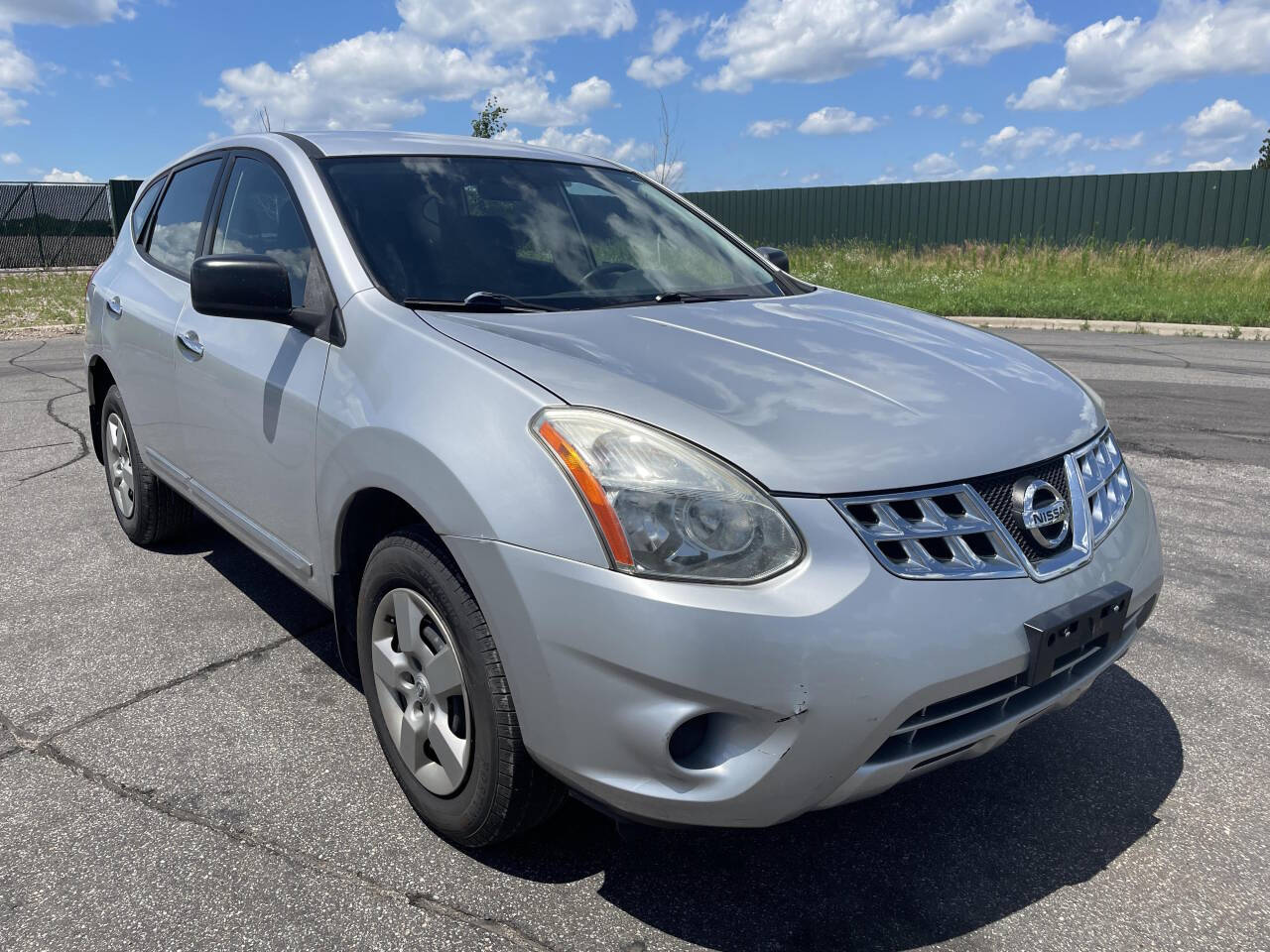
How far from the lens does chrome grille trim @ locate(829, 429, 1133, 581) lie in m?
2.02

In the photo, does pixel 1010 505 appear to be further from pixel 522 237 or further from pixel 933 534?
pixel 522 237

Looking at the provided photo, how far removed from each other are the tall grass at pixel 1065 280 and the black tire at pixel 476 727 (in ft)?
44.0

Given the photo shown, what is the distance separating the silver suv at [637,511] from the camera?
1961mm

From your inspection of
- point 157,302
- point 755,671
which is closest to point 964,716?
point 755,671

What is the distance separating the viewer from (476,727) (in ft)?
7.41

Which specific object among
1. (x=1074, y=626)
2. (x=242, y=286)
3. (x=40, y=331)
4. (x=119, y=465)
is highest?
(x=242, y=286)

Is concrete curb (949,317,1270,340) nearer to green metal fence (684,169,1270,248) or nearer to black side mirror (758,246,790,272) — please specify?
black side mirror (758,246,790,272)

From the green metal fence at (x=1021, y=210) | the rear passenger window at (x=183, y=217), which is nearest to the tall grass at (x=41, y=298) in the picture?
the rear passenger window at (x=183, y=217)

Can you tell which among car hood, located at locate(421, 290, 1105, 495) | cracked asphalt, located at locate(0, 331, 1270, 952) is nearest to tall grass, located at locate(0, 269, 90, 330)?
cracked asphalt, located at locate(0, 331, 1270, 952)

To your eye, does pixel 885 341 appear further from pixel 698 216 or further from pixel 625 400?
pixel 698 216

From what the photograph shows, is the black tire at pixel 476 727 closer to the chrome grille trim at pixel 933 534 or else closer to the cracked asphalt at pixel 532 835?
the cracked asphalt at pixel 532 835

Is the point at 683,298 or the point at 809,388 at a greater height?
the point at 683,298

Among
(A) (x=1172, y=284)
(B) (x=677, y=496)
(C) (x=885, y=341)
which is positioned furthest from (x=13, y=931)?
(A) (x=1172, y=284)

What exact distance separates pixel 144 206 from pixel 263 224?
1.78 m
